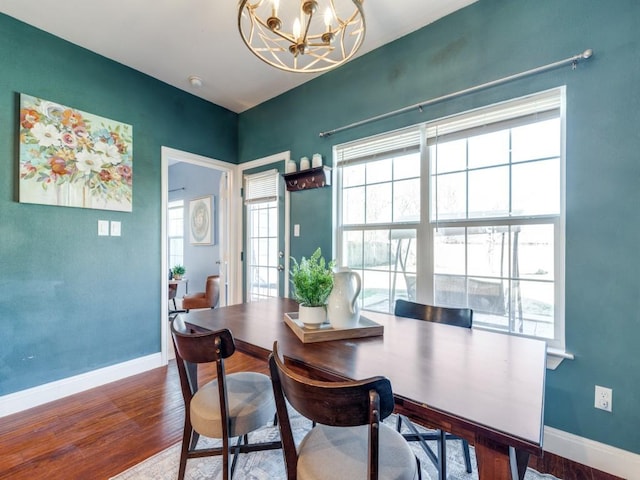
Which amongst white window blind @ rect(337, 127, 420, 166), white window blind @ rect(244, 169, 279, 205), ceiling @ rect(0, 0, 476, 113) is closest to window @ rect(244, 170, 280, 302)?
white window blind @ rect(244, 169, 279, 205)

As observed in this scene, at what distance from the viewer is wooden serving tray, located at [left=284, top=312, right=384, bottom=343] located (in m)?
1.26

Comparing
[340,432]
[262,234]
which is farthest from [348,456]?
[262,234]

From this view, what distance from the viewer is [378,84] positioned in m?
2.53

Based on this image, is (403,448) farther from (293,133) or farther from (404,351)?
(293,133)

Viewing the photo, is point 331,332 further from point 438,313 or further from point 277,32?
point 277,32

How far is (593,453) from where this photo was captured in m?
1.62

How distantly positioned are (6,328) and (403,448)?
2738 millimetres

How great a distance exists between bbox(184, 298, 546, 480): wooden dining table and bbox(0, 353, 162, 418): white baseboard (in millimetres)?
1687

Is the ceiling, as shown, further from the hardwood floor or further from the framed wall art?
the hardwood floor

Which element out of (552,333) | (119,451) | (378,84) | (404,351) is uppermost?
(378,84)

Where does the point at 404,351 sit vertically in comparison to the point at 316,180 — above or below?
below

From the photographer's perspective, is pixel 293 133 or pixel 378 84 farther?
pixel 293 133

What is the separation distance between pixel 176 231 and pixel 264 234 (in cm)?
343

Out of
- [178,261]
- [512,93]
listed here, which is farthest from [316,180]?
[178,261]
